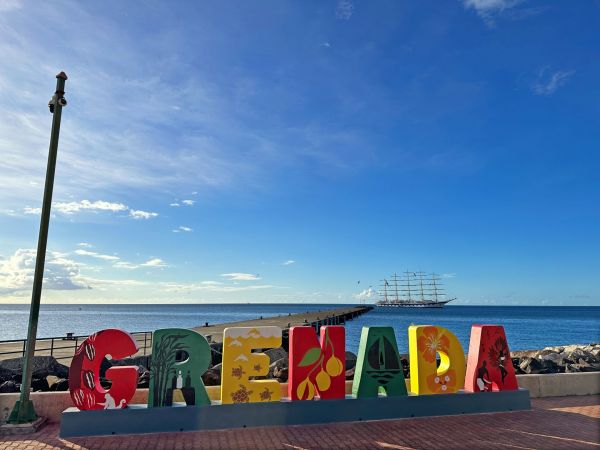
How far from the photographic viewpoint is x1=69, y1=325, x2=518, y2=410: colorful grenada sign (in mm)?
8945

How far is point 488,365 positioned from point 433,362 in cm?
146

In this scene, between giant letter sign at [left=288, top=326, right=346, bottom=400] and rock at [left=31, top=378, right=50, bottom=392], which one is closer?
giant letter sign at [left=288, top=326, right=346, bottom=400]

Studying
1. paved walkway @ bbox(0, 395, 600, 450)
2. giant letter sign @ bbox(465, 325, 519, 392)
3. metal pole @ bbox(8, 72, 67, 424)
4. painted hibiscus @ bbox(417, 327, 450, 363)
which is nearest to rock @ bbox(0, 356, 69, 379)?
metal pole @ bbox(8, 72, 67, 424)

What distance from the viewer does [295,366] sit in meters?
9.72

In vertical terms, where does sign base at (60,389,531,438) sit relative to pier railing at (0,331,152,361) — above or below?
below

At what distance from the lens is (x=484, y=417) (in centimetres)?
1014

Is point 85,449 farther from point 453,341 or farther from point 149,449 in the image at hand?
point 453,341

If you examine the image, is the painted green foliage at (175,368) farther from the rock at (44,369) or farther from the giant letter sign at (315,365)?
the rock at (44,369)

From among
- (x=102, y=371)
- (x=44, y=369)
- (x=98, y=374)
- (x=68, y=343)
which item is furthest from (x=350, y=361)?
(x=68, y=343)

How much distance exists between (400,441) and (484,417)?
279cm

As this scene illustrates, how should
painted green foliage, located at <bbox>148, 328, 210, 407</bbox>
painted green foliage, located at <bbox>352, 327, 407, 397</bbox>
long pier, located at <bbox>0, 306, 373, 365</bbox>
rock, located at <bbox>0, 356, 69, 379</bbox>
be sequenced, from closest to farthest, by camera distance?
painted green foliage, located at <bbox>148, 328, 210, 407</bbox> < painted green foliage, located at <bbox>352, 327, 407, 397</bbox> < rock, located at <bbox>0, 356, 69, 379</bbox> < long pier, located at <bbox>0, 306, 373, 365</bbox>

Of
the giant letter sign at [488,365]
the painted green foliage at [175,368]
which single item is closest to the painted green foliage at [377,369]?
the giant letter sign at [488,365]

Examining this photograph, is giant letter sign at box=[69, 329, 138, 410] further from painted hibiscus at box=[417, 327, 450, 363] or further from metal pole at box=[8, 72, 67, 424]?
painted hibiscus at box=[417, 327, 450, 363]

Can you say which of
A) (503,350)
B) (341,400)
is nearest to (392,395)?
(341,400)
